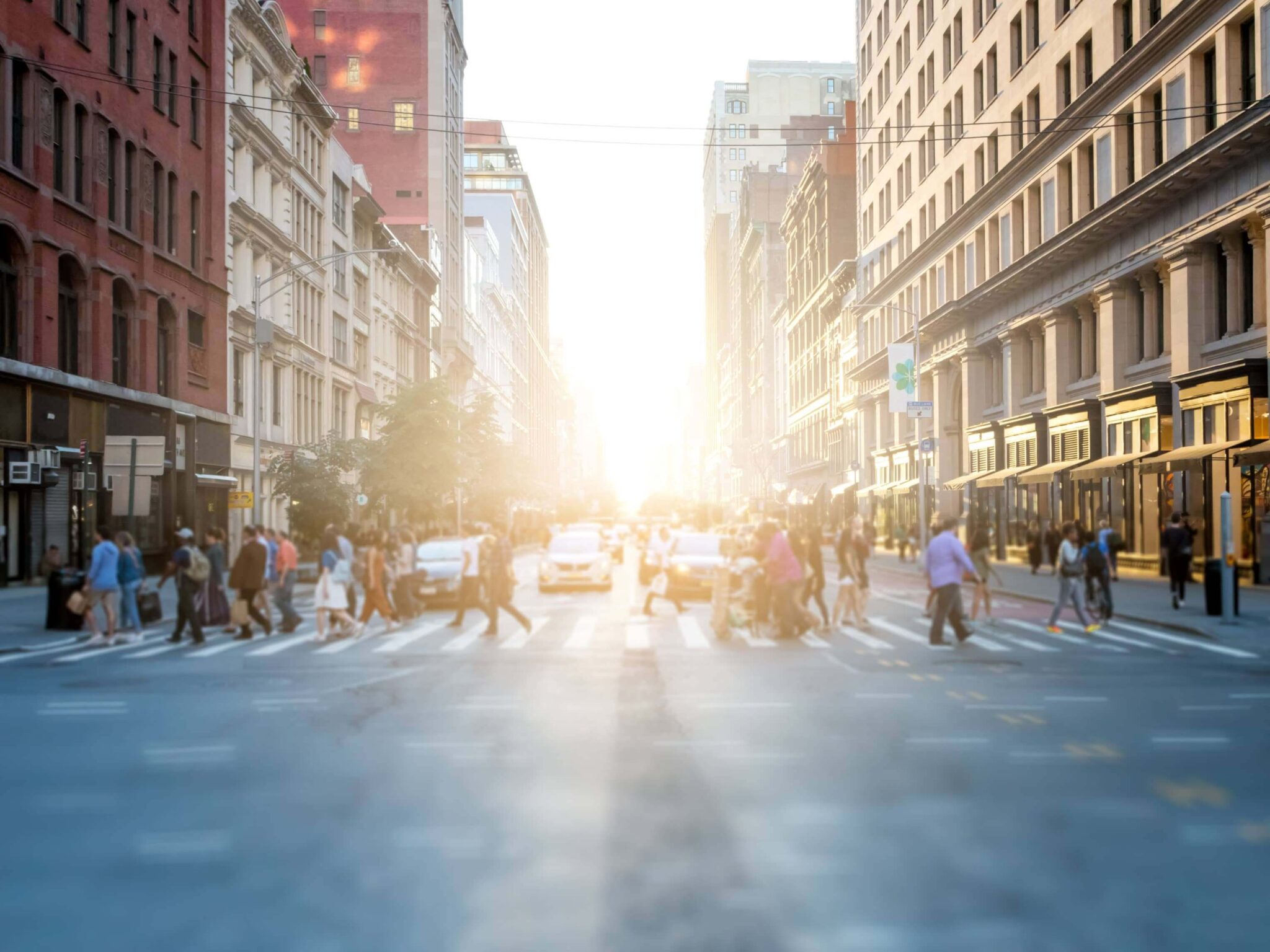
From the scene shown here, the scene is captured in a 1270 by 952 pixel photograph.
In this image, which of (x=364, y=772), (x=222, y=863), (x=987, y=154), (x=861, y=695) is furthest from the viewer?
(x=987, y=154)

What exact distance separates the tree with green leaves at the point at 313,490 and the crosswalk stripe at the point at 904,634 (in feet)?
90.0

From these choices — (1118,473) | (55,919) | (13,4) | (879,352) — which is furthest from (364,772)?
(879,352)

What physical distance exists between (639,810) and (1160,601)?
844 inches

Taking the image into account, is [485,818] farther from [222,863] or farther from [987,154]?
[987,154]

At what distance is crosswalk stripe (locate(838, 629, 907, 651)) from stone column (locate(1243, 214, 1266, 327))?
13.8 m

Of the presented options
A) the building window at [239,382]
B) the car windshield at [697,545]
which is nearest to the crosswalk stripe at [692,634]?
the car windshield at [697,545]

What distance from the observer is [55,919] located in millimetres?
5699

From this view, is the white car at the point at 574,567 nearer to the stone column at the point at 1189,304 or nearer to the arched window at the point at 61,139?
the arched window at the point at 61,139

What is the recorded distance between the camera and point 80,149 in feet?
114

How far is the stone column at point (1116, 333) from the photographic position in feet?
126

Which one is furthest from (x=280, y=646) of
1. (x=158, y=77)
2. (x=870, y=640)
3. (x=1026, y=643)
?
(x=158, y=77)

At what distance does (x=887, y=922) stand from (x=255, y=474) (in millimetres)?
34041

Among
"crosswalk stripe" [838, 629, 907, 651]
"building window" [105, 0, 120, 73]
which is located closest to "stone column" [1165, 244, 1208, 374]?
"crosswalk stripe" [838, 629, 907, 651]

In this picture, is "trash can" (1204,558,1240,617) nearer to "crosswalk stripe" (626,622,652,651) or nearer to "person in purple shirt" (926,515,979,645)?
"person in purple shirt" (926,515,979,645)
